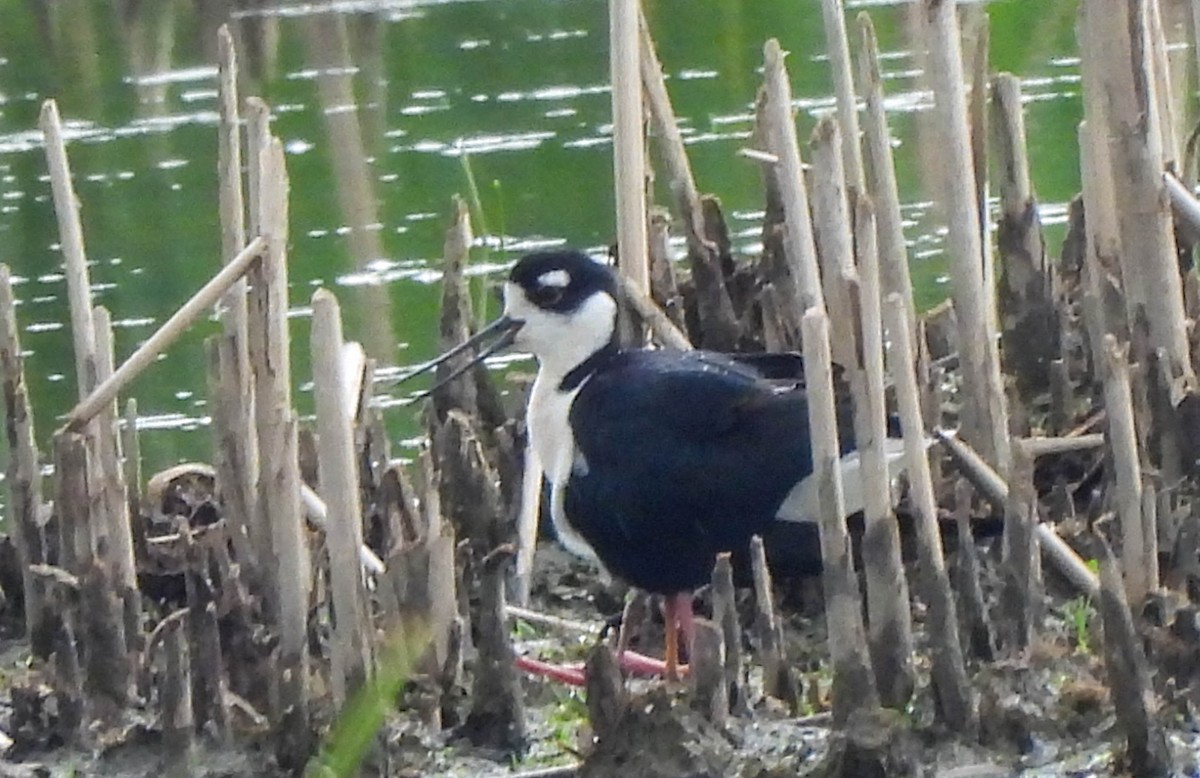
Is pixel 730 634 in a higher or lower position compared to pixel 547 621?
higher

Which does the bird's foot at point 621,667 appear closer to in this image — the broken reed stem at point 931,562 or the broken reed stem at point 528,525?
the broken reed stem at point 528,525

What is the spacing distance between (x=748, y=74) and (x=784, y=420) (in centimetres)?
875

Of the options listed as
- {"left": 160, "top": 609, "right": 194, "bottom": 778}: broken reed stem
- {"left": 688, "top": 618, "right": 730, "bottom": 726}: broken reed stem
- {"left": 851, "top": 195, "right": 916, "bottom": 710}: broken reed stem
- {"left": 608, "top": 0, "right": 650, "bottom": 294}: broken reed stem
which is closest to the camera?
{"left": 851, "top": 195, "right": 916, "bottom": 710}: broken reed stem

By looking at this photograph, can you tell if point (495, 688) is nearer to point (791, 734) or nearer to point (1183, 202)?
point (791, 734)

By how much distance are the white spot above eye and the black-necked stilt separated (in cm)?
32

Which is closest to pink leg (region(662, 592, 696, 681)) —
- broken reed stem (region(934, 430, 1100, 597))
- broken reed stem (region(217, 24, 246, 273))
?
broken reed stem (region(934, 430, 1100, 597))

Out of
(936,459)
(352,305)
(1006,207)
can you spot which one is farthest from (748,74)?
(936,459)

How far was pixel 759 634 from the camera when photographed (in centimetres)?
495

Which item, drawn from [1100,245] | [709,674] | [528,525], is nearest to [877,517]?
[709,674]

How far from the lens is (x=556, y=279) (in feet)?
18.7

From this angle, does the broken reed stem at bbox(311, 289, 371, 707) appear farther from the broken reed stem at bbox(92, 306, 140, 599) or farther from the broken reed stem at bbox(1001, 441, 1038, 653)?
the broken reed stem at bbox(1001, 441, 1038, 653)

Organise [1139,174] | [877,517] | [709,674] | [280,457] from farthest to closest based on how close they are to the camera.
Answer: [1139,174], [280,457], [709,674], [877,517]

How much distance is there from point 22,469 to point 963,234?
2240 millimetres

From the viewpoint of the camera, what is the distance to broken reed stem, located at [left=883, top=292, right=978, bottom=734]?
4.47 m
